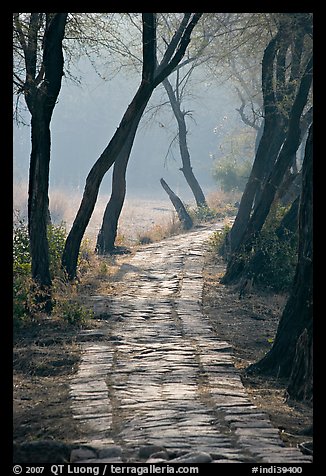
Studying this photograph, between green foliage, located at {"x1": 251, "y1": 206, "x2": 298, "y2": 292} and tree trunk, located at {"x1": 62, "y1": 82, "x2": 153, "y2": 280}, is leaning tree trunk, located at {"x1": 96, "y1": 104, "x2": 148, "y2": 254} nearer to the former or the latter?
tree trunk, located at {"x1": 62, "y1": 82, "x2": 153, "y2": 280}

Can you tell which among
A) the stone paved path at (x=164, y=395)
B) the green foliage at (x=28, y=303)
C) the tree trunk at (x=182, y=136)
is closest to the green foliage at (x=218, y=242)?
the stone paved path at (x=164, y=395)

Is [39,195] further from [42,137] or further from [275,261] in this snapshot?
[275,261]

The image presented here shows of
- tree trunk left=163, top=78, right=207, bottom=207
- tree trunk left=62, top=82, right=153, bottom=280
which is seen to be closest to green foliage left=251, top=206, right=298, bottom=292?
tree trunk left=62, top=82, right=153, bottom=280

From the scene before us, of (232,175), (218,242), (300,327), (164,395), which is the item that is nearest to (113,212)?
(218,242)

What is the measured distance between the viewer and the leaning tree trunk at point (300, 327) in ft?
24.8

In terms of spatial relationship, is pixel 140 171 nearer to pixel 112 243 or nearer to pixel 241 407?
pixel 112 243

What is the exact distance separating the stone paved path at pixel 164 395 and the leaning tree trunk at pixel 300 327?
441 mm

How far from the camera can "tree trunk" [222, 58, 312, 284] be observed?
45.7 ft

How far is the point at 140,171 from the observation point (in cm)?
8606

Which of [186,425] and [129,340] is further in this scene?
[129,340]

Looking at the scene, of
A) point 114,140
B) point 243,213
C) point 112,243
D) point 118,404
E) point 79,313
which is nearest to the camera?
point 118,404

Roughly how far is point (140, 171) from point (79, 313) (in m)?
75.7

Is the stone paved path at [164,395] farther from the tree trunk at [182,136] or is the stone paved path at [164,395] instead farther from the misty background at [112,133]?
the misty background at [112,133]

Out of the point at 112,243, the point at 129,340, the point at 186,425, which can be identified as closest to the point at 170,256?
the point at 112,243
